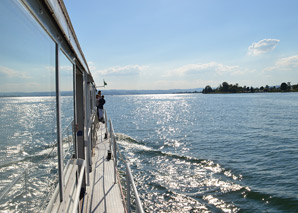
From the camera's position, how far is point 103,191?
529 cm

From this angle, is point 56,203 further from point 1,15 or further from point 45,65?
point 1,15

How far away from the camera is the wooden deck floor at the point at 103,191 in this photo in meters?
4.54

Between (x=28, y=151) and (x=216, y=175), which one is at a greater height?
(x=28, y=151)

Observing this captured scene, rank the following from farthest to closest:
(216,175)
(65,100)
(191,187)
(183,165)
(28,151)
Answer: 1. (183,165)
2. (216,175)
3. (191,187)
4. (65,100)
5. (28,151)

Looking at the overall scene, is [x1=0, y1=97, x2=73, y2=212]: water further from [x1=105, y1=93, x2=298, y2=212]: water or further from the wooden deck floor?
[x1=105, y1=93, x2=298, y2=212]: water

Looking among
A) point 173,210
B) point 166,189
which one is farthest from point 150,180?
point 173,210

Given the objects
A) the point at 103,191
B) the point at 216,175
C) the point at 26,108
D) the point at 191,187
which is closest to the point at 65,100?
the point at 26,108

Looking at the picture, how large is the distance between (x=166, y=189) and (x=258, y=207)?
3390mm

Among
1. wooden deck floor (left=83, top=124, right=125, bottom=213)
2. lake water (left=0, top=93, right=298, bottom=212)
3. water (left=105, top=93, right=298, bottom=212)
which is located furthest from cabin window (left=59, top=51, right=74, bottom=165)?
water (left=105, top=93, right=298, bottom=212)

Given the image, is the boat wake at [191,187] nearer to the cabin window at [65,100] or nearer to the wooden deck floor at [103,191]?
the wooden deck floor at [103,191]

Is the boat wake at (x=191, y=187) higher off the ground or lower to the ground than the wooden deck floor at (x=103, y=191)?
lower

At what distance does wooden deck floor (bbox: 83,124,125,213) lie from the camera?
14.9 feet

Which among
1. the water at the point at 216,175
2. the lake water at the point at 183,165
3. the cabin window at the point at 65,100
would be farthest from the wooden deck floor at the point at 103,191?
the water at the point at 216,175

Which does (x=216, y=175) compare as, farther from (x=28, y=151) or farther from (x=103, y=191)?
(x=28, y=151)
